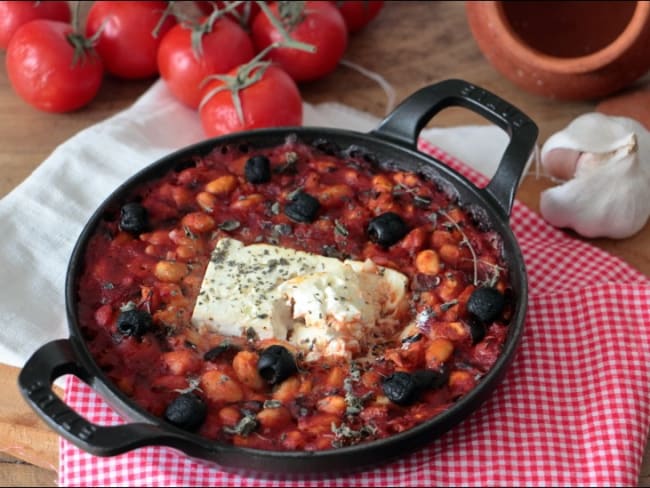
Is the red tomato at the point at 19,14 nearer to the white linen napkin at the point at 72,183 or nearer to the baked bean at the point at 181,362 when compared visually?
the white linen napkin at the point at 72,183

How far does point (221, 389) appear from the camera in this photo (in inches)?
101

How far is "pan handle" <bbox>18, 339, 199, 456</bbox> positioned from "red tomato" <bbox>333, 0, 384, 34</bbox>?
2.56 metres

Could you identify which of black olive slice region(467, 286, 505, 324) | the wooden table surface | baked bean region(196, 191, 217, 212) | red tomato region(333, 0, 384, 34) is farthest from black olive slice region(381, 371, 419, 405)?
red tomato region(333, 0, 384, 34)

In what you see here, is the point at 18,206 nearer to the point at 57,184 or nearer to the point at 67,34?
the point at 57,184

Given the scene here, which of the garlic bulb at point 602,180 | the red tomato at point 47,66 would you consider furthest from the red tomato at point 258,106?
the garlic bulb at point 602,180

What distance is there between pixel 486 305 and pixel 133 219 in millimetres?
1143

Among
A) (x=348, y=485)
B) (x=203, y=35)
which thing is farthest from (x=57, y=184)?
(x=348, y=485)

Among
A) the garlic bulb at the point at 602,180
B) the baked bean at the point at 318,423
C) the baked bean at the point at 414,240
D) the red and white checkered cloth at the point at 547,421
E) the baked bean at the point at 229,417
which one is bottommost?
the red and white checkered cloth at the point at 547,421

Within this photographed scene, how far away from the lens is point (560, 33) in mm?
4234

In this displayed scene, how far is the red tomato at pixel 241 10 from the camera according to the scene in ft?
14.0

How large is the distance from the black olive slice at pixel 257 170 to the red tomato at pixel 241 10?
4.04 feet

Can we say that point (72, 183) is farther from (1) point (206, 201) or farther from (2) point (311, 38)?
(2) point (311, 38)

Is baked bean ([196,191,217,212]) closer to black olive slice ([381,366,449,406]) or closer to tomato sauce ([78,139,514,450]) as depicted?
tomato sauce ([78,139,514,450])

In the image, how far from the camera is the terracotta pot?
3.87 metres
